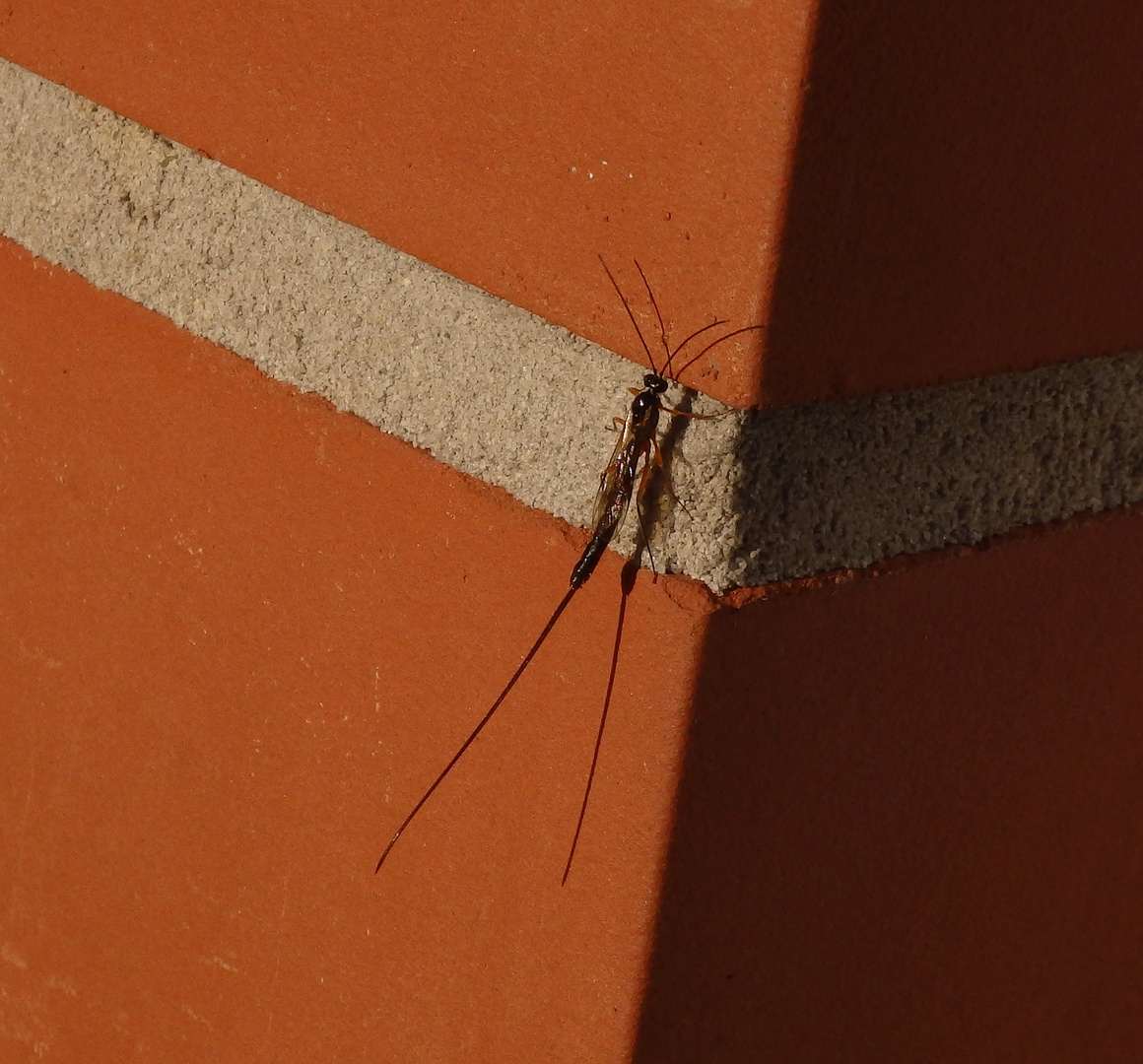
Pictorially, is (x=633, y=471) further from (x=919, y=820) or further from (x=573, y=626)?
(x=919, y=820)

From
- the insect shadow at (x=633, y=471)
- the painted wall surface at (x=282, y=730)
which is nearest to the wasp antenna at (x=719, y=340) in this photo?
the insect shadow at (x=633, y=471)

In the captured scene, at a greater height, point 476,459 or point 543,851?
point 476,459

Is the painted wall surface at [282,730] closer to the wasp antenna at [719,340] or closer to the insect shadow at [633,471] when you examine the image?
the insect shadow at [633,471]

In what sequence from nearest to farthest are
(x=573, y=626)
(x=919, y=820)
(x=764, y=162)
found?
(x=764, y=162) → (x=573, y=626) → (x=919, y=820)

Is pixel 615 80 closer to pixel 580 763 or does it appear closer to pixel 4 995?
pixel 580 763

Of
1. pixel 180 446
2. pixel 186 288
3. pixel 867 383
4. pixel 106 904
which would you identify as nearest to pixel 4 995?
pixel 106 904

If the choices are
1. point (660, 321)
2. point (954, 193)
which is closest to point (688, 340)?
point (660, 321)

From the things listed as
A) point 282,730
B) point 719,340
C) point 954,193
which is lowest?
point 282,730
